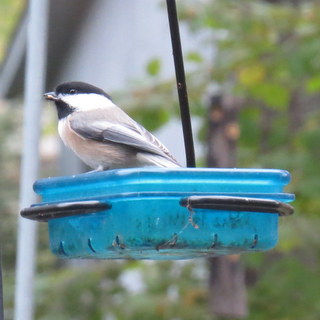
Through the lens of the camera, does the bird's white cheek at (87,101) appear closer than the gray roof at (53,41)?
Yes

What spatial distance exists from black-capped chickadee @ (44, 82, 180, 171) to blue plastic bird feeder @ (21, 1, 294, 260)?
0.41 m

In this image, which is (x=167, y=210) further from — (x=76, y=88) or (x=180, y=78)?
(x=76, y=88)

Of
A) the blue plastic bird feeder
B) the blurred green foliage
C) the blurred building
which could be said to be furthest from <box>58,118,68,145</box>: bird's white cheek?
the blurred building

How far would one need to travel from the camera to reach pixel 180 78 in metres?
2.45

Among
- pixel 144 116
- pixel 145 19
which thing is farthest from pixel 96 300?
pixel 145 19

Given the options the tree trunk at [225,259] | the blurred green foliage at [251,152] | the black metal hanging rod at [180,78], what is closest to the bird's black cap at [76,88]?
the black metal hanging rod at [180,78]

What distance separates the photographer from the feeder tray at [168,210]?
209 cm

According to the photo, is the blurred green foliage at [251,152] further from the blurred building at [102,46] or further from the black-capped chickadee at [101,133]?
the black-capped chickadee at [101,133]

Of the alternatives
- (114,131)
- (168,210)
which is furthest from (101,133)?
(168,210)

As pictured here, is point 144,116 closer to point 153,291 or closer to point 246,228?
point 153,291

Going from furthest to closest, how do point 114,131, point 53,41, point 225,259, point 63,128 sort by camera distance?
point 53,41
point 225,259
point 63,128
point 114,131

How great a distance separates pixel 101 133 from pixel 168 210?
0.69m

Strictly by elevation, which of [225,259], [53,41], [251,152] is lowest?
[225,259]

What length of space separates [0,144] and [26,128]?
8.75 m
